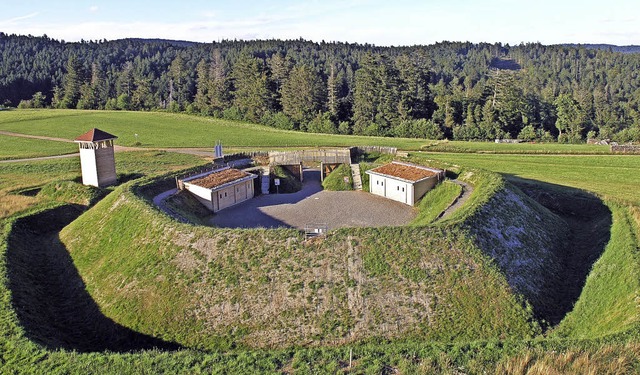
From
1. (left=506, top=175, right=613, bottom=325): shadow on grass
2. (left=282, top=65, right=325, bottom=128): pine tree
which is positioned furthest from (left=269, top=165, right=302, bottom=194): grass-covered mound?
(left=282, top=65, right=325, bottom=128): pine tree

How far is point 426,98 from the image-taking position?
3752 inches

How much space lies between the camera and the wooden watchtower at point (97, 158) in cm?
4256

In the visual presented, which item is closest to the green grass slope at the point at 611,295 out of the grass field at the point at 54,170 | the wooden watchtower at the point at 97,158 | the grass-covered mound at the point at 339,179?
the grass-covered mound at the point at 339,179

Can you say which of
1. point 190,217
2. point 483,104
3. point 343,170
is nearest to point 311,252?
point 190,217

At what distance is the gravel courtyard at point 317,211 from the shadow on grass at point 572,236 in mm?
10270

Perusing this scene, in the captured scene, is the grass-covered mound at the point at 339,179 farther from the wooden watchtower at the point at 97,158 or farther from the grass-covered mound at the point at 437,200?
the wooden watchtower at the point at 97,158

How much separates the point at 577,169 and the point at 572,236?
19369 mm

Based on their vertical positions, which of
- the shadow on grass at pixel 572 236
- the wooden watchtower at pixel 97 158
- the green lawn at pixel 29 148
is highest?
the wooden watchtower at pixel 97 158

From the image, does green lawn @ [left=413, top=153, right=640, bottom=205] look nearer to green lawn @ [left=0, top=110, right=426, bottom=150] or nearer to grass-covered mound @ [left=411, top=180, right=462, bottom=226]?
grass-covered mound @ [left=411, top=180, right=462, bottom=226]

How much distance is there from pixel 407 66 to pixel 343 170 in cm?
5712

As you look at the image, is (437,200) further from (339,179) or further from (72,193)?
(72,193)

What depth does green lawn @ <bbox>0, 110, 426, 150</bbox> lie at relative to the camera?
7444 centimetres

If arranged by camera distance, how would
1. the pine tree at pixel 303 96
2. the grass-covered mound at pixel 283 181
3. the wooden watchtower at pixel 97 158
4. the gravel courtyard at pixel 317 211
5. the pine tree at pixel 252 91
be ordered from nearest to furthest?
the gravel courtyard at pixel 317 211, the wooden watchtower at pixel 97 158, the grass-covered mound at pixel 283 181, the pine tree at pixel 303 96, the pine tree at pixel 252 91

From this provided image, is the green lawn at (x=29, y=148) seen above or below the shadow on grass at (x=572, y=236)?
above
